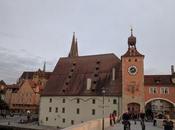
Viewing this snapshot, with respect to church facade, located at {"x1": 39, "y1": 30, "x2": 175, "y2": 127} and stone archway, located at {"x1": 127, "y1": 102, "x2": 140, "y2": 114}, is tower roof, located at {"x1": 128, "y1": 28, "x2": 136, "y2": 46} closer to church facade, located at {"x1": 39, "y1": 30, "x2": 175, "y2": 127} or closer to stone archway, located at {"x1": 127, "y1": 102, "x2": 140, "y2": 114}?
church facade, located at {"x1": 39, "y1": 30, "x2": 175, "y2": 127}

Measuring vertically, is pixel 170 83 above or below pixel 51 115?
above

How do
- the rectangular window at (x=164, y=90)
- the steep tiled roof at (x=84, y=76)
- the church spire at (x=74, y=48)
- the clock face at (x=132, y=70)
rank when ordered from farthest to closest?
the church spire at (x=74, y=48) → the steep tiled roof at (x=84, y=76) → the clock face at (x=132, y=70) → the rectangular window at (x=164, y=90)

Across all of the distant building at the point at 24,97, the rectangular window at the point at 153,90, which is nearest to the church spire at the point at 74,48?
the distant building at the point at 24,97

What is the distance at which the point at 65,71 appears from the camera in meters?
62.3

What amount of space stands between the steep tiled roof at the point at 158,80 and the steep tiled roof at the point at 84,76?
598cm

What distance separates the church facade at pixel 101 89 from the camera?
167ft

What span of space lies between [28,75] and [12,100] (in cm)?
2731

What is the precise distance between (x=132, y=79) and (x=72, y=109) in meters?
14.9

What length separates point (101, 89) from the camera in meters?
53.4

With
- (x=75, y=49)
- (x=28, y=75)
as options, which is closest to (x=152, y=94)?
(x=75, y=49)

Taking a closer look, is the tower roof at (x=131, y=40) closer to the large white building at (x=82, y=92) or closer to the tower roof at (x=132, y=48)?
the tower roof at (x=132, y=48)

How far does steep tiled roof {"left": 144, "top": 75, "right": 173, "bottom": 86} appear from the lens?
51737 mm

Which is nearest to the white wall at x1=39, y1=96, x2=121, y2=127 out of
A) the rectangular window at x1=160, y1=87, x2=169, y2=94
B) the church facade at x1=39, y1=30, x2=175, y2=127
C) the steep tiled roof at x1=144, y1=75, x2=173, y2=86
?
the church facade at x1=39, y1=30, x2=175, y2=127

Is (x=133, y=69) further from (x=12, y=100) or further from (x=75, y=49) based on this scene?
(x=12, y=100)
